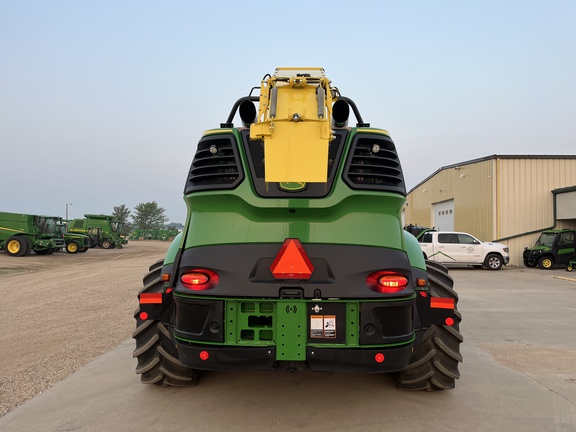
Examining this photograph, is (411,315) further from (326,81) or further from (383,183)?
(326,81)

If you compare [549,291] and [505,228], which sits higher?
[505,228]

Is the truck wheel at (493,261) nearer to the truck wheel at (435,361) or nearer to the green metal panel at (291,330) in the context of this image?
the truck wheel at (435,361)

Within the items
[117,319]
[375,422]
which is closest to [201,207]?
[375,422]

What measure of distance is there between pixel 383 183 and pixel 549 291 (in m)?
11.0

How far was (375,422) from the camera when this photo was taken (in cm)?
327

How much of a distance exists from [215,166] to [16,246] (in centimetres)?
2722

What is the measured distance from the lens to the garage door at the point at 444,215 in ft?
95.5

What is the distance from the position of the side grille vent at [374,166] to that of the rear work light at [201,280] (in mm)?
1179

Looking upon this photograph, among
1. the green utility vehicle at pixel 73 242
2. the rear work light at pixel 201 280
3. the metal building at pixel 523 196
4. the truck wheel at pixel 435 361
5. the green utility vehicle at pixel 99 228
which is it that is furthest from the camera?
the green utility vehicle at pixel 99 228

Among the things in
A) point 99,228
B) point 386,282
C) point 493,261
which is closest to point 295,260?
point 386,282

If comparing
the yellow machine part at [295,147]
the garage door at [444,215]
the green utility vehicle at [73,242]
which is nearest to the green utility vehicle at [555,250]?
the garage door at [444,215]

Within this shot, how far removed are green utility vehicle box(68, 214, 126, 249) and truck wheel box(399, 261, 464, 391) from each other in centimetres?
3700

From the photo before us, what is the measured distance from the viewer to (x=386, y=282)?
304 centimetres

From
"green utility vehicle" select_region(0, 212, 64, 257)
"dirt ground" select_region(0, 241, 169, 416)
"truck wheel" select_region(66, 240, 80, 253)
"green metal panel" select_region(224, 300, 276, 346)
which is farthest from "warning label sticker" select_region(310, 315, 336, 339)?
"truck wheel" select_region(66, 240, 80, 253)
